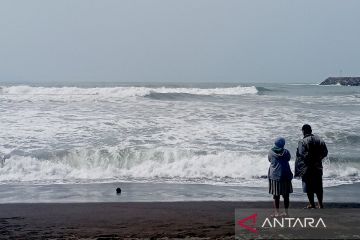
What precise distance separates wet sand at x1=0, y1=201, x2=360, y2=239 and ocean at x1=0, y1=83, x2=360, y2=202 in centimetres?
87

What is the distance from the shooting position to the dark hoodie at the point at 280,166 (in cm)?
673

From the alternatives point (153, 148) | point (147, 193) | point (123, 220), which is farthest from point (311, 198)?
point (153, 148)

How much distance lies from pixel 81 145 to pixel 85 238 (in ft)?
28.6

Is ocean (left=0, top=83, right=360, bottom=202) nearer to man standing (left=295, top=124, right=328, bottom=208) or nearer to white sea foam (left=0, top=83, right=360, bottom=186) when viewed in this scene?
white sea foam (left=0, top=83, right=360, bottom=186)

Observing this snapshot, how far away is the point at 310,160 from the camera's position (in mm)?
7078

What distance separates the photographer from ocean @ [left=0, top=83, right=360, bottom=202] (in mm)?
10914

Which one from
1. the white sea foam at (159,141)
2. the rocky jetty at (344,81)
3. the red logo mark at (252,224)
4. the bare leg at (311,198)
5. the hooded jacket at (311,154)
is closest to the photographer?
the red logo mark at (252,224)

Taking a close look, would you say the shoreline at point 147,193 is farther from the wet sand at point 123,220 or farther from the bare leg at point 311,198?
the bare leg at point 311,198

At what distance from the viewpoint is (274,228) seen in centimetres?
603

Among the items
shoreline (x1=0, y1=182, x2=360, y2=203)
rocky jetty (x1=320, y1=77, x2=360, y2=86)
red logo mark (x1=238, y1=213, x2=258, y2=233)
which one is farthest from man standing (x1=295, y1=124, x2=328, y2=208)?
rocky jetty (x1=320, y1=77, x2=360, y2=86)

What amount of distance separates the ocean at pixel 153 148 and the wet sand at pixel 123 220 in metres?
0.87

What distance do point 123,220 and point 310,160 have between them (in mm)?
3106

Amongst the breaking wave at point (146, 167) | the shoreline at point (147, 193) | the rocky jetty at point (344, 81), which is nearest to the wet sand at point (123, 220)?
the shoreline at point (147, 193)

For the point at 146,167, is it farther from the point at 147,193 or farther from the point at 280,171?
the point at 280,171
